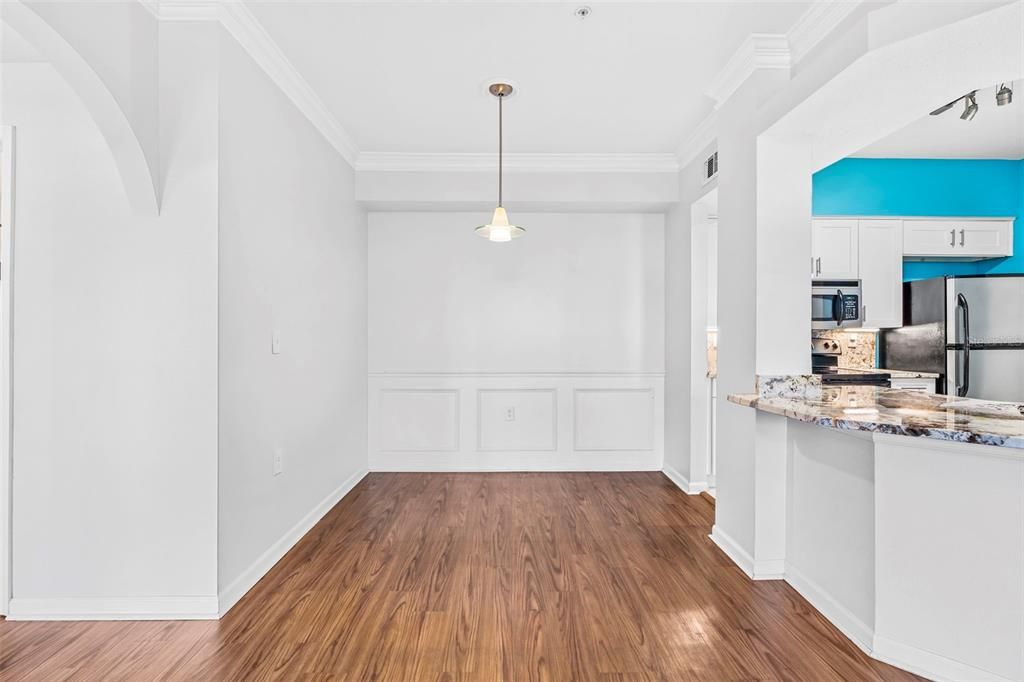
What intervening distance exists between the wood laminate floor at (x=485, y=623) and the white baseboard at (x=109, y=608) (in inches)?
2.0

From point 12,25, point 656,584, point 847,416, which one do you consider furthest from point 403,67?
point 656,584

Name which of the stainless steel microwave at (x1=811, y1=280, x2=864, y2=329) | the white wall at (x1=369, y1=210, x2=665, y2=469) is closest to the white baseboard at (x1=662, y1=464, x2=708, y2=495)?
the white wall at (x1=369, y1=210, x2=665, y2=469)

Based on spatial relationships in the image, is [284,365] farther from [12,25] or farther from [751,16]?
[751,16]

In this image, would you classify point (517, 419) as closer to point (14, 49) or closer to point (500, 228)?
point (500, 228)

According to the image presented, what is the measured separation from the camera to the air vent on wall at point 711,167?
3.59 m

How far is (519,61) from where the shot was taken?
2.84 metres

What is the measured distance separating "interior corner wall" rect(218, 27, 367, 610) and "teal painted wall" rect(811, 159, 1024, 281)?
3.92 metres

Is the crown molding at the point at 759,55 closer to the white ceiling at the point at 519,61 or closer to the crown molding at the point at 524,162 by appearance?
the white ceiling at the point at 519,61

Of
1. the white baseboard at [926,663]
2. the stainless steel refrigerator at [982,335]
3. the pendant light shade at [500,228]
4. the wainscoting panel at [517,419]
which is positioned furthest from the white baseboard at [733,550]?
the stainless steel refrigerator at [982,335]

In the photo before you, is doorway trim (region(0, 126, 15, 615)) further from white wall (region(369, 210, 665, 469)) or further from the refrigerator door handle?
the refrigerator door handle

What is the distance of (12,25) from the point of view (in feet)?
5.64

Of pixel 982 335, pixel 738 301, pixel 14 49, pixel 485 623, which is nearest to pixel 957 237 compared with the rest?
pixel 982 335

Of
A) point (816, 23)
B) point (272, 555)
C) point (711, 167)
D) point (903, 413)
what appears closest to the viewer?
point (903, 413)

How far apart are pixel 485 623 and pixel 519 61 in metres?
2.74
